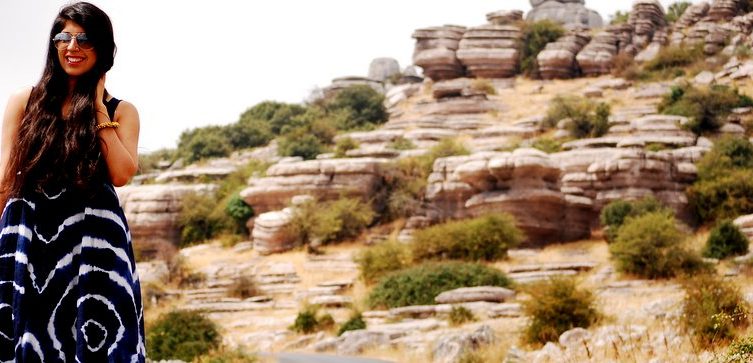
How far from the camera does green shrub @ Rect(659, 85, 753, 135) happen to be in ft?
139

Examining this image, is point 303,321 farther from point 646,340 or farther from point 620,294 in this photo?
point 646,340

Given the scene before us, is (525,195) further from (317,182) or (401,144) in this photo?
(401,144)

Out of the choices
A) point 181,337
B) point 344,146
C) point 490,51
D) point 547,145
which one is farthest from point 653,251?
point 490,51

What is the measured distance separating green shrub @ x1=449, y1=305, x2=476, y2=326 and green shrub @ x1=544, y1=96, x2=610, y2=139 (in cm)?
2411

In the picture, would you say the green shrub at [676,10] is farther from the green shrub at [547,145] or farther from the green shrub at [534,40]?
the green shrub at [547,145]

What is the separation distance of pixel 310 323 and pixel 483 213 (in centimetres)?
1142

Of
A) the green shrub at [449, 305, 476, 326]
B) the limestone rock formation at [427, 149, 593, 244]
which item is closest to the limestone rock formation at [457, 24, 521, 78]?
the limestone rock formation at [427, 149, 593, 244]

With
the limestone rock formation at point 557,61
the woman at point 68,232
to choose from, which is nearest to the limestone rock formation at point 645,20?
the limestone rock formation at point 557,61

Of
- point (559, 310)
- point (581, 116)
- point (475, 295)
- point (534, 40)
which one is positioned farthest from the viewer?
point (534, 40)

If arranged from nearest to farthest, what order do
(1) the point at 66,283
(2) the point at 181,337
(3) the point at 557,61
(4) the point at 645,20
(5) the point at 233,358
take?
(1) the point at 66,283 → (5) the point at 233,358 → (2) the point at 181,337 → (3) the point at 557,61 → (4) the point at 645,20

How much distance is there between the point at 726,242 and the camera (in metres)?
28.6

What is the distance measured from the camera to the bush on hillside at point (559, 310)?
16.9 m

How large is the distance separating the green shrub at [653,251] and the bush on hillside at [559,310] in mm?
8957

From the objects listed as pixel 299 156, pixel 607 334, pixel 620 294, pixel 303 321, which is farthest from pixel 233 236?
pixel 607 334
